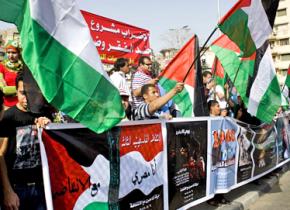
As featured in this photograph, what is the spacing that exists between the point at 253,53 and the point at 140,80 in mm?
1745

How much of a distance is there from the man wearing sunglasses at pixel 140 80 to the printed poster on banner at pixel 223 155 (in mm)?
1096

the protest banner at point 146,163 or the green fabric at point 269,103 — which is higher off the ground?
the green fabric at point 269,103

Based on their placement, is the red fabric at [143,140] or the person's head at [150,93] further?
the person's head at [150,93]

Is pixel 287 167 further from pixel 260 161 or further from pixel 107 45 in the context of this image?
pixel 107 45

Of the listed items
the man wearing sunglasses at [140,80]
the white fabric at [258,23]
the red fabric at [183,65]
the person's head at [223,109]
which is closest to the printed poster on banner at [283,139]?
the person's head at [223,109]

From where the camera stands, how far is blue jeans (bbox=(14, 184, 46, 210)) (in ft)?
10.9

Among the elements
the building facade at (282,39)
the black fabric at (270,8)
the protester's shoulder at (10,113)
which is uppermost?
the building facade at (282,39)

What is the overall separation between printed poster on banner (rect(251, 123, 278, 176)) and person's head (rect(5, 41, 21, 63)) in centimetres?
435

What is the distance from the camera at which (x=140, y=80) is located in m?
6.23

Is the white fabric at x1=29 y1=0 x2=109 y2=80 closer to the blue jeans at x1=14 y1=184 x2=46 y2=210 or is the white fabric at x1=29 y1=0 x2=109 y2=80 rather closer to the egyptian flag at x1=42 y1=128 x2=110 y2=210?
the egyptian flag at x1=42 y1=128 x2=110 y2=210

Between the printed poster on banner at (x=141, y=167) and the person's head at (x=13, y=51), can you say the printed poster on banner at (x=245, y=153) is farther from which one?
the person's head at (x=13, y=51)

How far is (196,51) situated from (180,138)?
176 centimetres

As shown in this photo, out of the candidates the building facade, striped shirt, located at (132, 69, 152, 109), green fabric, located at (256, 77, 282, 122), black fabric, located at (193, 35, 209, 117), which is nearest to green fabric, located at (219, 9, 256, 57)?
black fabric, located at (193, 35, 209, 117)

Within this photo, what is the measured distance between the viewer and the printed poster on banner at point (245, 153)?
278 inches
